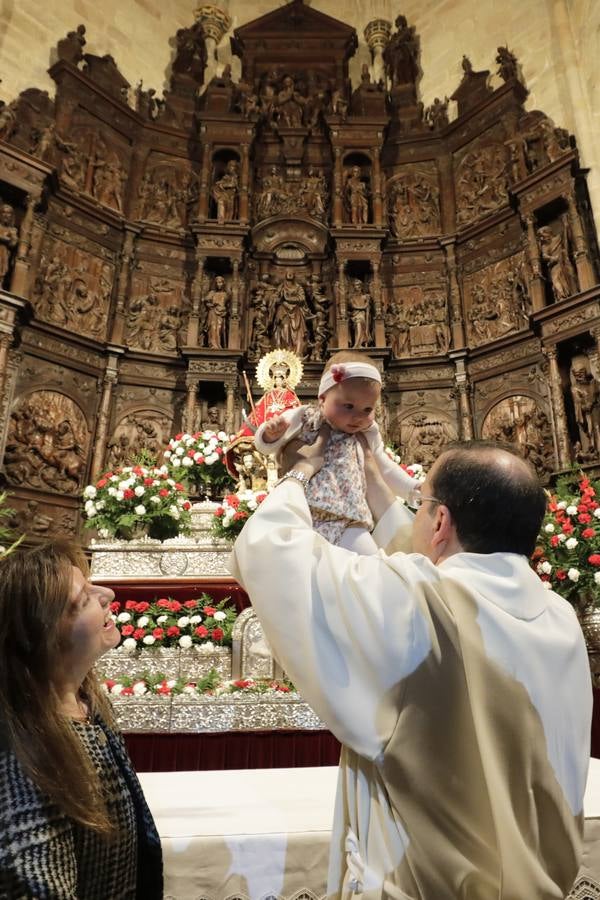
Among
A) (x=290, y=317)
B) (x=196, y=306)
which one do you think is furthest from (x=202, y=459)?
(x=290, y=317)

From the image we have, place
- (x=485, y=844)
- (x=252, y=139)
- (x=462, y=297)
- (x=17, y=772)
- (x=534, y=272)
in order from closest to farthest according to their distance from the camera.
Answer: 1. (x=485, y=844)
2. (x=17, y=772)
3. (x=534, y=272)
4. (x=462, y=297)
5. (x=252, y=139)

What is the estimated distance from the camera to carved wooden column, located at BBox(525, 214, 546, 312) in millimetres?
11281

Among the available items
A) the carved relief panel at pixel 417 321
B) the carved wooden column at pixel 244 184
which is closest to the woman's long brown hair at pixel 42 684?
the carved relief panel at pixel 417 321

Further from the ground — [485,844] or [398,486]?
[398,486]

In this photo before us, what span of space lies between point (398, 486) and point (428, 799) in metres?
1.24

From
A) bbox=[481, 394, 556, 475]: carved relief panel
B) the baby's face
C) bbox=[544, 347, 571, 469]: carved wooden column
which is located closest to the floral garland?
bbox=[481, 394, 556, 475]: carved relief panel

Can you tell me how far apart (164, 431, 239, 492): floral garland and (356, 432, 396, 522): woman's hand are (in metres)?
6.13

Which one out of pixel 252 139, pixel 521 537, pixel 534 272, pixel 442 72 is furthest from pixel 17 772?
pixel 442 72

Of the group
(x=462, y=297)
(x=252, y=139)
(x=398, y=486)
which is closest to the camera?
(x=398, y=486)

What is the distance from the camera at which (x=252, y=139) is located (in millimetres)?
14328

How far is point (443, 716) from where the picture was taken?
1.10 meters

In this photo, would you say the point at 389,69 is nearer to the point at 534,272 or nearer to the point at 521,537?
the point at 534,272

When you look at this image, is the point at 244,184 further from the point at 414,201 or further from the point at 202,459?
the point at 202,459

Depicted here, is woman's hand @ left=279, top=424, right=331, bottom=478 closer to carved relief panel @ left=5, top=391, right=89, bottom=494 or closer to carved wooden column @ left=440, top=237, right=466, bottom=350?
carved relief panel @ left=5, top=391, right=89, bottom=494
